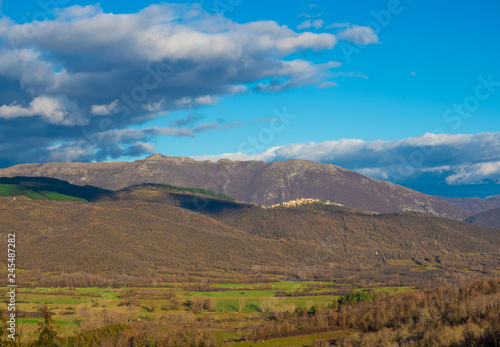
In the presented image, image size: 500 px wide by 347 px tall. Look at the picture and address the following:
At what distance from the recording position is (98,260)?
19538 cm

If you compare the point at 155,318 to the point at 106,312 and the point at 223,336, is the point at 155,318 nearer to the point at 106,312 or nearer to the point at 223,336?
the point at 106,312

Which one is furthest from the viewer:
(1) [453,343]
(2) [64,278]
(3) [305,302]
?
(2) [64,278]

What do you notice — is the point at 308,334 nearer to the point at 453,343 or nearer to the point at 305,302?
the point at 453,343

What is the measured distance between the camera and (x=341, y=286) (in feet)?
621

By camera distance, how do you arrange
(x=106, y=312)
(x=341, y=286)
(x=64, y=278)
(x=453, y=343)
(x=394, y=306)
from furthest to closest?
1. (x=341, y=286)
2. (x=64, y=278)
3. (x=106, y=312)
4. (x=394, y=306)
5. (x=453, y=343)

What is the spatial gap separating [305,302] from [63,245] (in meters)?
107

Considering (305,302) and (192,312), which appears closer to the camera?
(192,312)

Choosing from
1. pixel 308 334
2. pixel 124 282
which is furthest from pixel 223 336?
pixel 124 282

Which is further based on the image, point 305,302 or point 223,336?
point 305,302

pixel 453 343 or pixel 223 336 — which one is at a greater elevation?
pixel 453 343

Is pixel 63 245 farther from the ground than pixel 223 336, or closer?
farther from the ground

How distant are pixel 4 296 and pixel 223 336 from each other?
79.1 meters

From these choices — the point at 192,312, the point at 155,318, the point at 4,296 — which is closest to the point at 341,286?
the point at 192,312

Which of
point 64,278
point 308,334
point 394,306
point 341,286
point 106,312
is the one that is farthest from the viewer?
point 341,286
